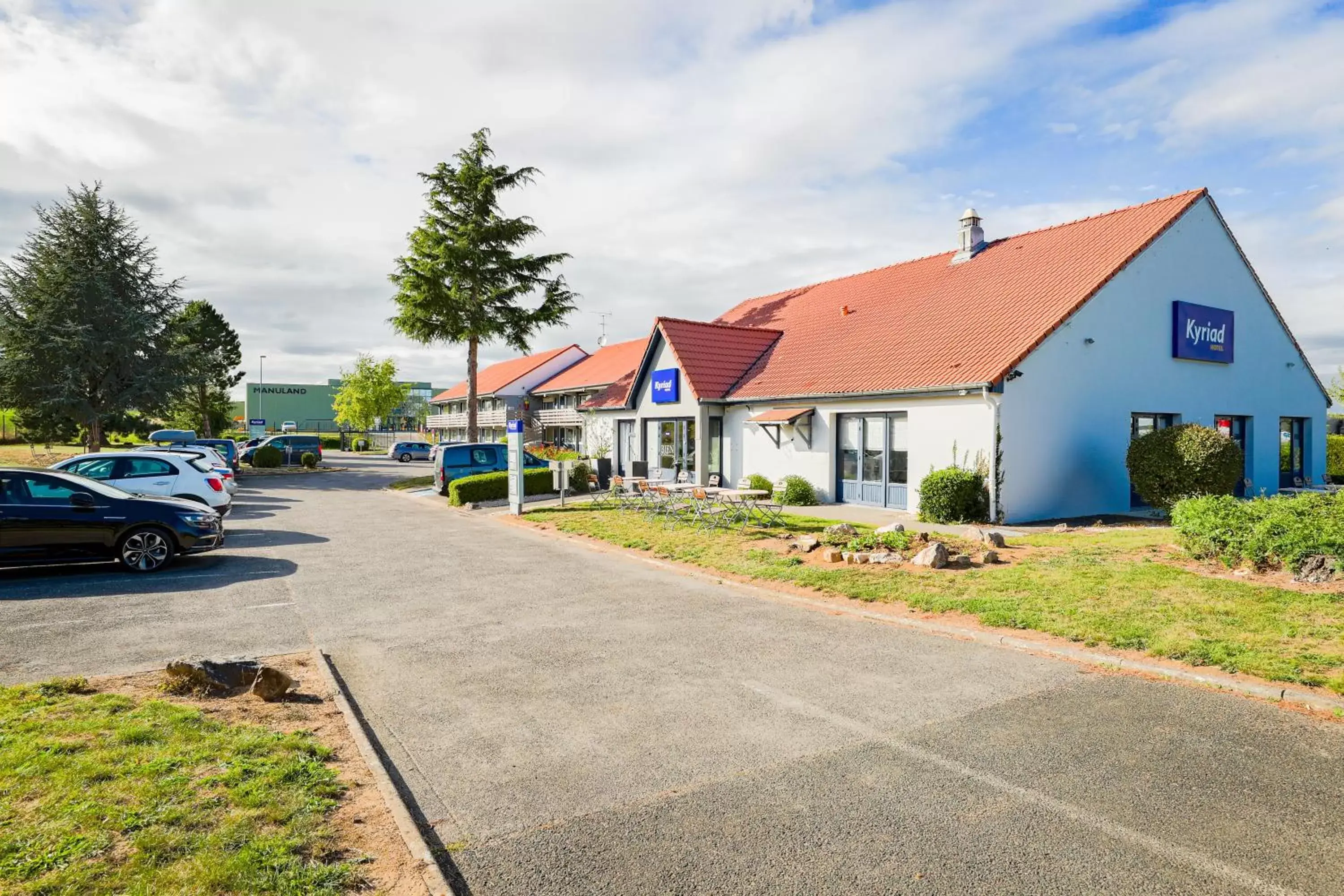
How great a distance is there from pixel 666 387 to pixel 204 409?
43.9 m

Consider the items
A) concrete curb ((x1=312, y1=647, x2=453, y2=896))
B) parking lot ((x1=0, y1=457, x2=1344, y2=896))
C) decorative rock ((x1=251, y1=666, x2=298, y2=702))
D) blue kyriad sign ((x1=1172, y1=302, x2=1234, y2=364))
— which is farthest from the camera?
blue kyriad sign ((x1=1172, y1=302, x2=1234, y2=364))

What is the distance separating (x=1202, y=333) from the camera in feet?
65.0

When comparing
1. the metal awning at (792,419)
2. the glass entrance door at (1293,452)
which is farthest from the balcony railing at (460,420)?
the glass entrance door at (1293,452)

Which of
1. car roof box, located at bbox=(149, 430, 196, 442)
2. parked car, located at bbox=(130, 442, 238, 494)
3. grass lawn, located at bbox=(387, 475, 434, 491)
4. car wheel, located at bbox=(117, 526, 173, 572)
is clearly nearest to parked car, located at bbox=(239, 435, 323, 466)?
car roof box, located at bbox=(149, 430, 196, 442)

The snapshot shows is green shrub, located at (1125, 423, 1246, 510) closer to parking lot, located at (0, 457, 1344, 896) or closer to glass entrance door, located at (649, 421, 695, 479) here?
parking lot, located at (0, 457, 1344, 896)

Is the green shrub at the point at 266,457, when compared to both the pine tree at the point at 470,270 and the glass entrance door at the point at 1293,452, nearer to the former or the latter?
the pine tree at the point at 470,270

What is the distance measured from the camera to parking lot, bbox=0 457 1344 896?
371 centimetres

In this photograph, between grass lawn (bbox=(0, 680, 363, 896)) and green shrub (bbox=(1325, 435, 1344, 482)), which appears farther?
green shrub (bbox=(1325, 435, 1344, 482))

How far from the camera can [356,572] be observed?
11727 millimetres

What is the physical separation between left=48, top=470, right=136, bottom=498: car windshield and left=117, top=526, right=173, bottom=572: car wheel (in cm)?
65

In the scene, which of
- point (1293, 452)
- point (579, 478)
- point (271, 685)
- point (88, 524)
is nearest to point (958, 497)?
point (579, 478)

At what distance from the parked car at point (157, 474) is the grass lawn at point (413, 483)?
40.7ft

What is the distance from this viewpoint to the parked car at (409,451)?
5309cm

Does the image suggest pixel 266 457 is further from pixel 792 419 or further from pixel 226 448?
pixel 792 419
